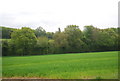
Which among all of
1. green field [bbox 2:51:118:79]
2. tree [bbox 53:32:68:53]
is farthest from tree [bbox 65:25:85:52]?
green field [bbox 2:51:118:79]

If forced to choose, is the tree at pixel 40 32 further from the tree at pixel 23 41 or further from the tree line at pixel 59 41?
the tree at pixel 23 41

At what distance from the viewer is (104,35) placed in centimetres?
3684

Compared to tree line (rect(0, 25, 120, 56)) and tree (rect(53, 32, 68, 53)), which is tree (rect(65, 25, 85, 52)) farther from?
tree (rect(53, 32, 68, 53))

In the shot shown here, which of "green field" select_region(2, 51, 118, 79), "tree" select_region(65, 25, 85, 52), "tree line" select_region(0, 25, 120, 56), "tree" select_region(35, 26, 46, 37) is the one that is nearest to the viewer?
"green field" select_region(2, 51, 118, 79)

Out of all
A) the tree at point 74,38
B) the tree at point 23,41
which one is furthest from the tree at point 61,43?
the tree at point 23,41

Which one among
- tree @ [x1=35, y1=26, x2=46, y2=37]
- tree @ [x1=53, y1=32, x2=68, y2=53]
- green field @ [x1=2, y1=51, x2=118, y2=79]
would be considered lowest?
green field @ [x1=2, y1=51, x2=118, y2=79]

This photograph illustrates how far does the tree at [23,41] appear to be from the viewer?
28.4 meters

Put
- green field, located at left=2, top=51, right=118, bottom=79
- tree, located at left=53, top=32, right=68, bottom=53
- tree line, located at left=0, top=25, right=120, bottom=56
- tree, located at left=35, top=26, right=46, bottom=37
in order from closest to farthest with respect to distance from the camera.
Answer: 1. green field, located at left=2, top=51, right=118, bottom=79
2. tree line, located at left=0, top=25, right=120, bottom=56
3. tree, located at left=53, top=32, right=68, bottom=53
4. tree, located at left=35, top=26, right=46, bottom=37

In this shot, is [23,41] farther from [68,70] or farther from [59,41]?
[68,70]

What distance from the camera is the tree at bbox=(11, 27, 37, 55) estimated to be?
28.4m

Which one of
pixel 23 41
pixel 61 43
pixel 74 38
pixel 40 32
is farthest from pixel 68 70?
pixel 40 32

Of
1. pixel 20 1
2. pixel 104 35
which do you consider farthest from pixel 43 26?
pixel 20 1

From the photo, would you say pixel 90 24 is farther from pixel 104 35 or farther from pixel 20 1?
pixel 20 1

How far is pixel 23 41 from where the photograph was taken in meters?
29.0
